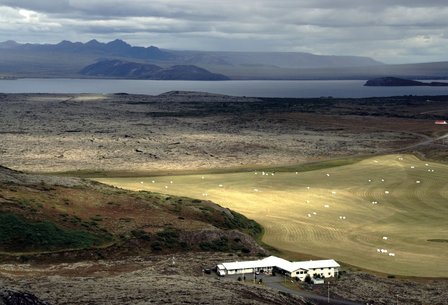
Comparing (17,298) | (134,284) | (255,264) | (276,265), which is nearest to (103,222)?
(255,264)

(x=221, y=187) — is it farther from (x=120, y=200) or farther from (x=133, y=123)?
(x=133, y=123)

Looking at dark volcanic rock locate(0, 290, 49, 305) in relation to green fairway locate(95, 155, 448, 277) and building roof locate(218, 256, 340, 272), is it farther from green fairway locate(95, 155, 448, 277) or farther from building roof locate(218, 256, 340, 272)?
green fairway locate(95, 155, 448, 277)

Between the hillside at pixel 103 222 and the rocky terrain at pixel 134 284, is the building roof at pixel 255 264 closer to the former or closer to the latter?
the rocky terrain at pixel 134 284

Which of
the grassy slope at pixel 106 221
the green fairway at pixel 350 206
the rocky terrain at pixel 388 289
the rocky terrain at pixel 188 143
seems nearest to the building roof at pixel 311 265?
the rocky terrain at pixel 388 289

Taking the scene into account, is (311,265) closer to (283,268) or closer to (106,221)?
(283,268)

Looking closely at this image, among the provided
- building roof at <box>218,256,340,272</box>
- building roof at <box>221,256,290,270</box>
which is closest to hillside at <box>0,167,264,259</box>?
building roof at <box>221,256,290,270</box>
